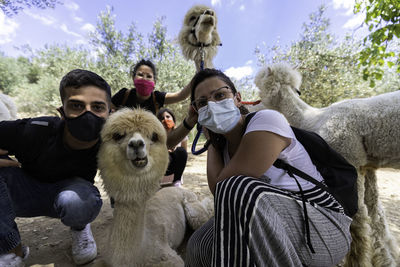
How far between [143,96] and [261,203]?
253cm

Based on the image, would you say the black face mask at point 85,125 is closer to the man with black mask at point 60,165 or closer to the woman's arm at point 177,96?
the man with black mask at point 60,165

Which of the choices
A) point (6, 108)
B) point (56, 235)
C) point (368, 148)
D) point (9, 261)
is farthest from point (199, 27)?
point (56, 235)

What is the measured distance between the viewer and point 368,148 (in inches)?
77.7

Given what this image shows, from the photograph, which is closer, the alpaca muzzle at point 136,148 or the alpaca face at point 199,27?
the alpaca muzzle at point 136,148

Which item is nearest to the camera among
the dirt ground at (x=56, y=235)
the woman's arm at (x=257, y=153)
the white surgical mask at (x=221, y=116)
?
the woman's arm at (x=257, y=153)

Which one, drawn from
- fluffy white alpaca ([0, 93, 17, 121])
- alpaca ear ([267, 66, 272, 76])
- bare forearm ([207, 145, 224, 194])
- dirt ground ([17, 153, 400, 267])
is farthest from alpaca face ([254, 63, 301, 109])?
fluffy white alpaca ([0, 93, 17, 121])

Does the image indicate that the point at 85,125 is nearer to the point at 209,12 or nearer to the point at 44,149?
the point at 44,149

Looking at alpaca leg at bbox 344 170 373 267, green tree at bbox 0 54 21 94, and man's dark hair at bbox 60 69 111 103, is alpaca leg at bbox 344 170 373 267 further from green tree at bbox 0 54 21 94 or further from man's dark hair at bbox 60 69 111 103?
green tree at bbox 0 54 21 94

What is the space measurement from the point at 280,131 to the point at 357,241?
4.81 feet

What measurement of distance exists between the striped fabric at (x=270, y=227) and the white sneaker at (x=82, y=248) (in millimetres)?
1565

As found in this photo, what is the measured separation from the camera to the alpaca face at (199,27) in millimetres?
2560

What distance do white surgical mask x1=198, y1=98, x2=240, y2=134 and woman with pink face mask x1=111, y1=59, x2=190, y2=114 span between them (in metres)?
1.59

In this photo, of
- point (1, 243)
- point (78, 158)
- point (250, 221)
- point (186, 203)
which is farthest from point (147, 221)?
point (250, 221)

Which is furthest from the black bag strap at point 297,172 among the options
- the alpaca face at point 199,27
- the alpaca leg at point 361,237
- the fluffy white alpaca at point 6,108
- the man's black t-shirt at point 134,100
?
the fluffy white alpaca at point 6,108
